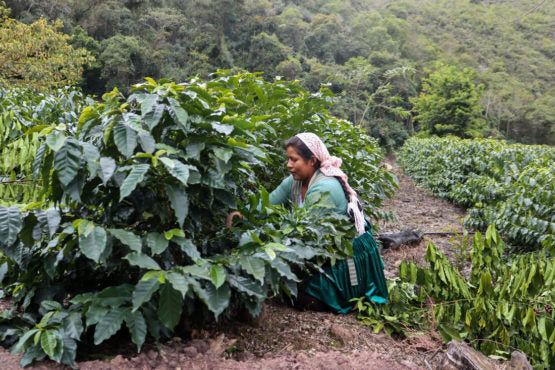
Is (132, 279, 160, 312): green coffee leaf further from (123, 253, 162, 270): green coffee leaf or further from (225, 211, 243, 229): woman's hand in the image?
(225, 211, 243, 229): woman's hand

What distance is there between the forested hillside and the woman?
5008 mm

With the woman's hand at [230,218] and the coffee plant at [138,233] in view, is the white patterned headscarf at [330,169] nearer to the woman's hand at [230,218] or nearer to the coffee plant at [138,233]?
the coffee plant at [138,233]

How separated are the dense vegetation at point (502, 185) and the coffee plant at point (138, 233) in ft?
12.6

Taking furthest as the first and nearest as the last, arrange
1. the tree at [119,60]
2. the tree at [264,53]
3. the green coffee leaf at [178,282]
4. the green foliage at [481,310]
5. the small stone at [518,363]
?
1. the tree at [264,53]
2. the tree at [119,60]
3. the green foliage at [481,310]
4. the small stone at [518,363]
5. the green coffee leaf at [178,282]

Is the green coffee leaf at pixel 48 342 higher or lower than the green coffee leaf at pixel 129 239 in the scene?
lower

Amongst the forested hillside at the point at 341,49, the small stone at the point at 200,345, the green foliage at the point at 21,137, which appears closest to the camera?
the small stone at the point at 200,345

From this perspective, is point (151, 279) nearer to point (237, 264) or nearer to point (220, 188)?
point (237, 264)

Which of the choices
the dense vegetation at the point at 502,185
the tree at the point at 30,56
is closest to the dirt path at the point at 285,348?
the dense vegetation at the point at 502,185

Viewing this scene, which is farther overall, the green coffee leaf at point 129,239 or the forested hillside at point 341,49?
the forested hillside at point 341,49

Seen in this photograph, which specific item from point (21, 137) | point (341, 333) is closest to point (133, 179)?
point (341, 333)

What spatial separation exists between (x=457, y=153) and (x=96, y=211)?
10.0 meters

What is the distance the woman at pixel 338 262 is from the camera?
8.22ft

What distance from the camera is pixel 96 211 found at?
1702 millimetres

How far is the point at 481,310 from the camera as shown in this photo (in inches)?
96.3
